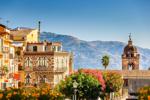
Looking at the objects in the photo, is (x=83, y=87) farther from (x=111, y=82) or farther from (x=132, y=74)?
(x=132, y=74)

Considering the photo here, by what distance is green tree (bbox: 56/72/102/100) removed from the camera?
105 metres

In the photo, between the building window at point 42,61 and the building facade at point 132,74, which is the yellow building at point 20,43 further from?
the building facade at point 132,74

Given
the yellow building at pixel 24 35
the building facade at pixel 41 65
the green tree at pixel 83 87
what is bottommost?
the green tree at pixel 83 87

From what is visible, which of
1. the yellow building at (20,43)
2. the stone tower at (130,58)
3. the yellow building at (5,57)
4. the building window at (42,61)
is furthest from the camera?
the stone tower at (130,58)

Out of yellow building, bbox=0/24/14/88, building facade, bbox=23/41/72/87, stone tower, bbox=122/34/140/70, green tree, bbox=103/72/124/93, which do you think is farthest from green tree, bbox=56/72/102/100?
stone tower, bbox=122/34/140/70

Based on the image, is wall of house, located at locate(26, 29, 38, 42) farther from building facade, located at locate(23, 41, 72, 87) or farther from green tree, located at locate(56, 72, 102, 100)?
green tree, located at locate(56, 72, 102, 100)

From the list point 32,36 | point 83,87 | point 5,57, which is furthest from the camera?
point 32,36

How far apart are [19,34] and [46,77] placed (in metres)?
11.8

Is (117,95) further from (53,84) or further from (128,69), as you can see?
(128,69)

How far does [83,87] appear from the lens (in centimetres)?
10512

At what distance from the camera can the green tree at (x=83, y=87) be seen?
104688 millimetres

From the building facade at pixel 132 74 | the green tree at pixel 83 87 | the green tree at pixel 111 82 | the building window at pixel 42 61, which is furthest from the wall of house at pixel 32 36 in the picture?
the building facade at pixel 132 74

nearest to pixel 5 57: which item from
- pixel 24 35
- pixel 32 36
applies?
pixel 24 35

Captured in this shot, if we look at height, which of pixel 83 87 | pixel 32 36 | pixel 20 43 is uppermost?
pixel 32 36
